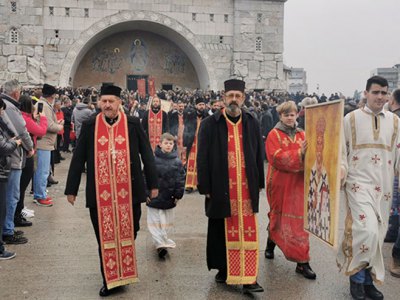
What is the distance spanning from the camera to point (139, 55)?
32406 millimetres

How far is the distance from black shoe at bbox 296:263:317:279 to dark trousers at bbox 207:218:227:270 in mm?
881

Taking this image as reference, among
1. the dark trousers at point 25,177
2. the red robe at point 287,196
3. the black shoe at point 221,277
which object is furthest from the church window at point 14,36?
the black shoe at point 221,277

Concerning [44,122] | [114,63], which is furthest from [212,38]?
[44,122]

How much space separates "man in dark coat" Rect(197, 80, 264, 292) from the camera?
15.1 ft

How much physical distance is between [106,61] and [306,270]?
95.9 ft

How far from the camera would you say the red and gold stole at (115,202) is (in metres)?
4.42

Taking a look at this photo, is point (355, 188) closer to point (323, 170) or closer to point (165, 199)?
point (323, 170)

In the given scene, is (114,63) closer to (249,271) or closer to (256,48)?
(256,48)

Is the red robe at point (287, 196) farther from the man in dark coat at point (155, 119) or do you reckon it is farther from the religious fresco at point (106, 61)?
the religious fresco at point (106, 61)

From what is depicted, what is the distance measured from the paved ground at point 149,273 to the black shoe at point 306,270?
6cm

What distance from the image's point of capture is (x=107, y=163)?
4.45 metres

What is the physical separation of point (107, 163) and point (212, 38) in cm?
2594

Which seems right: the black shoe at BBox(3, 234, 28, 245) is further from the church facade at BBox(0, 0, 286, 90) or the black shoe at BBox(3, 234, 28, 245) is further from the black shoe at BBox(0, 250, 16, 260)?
the church facade at BBox(0, 0, 286, 90)

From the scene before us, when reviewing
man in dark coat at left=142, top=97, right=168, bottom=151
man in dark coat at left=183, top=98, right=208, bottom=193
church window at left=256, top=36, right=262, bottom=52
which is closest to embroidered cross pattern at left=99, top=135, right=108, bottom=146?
man in dark coat at left=183, top=98, right=208, bottom=193
